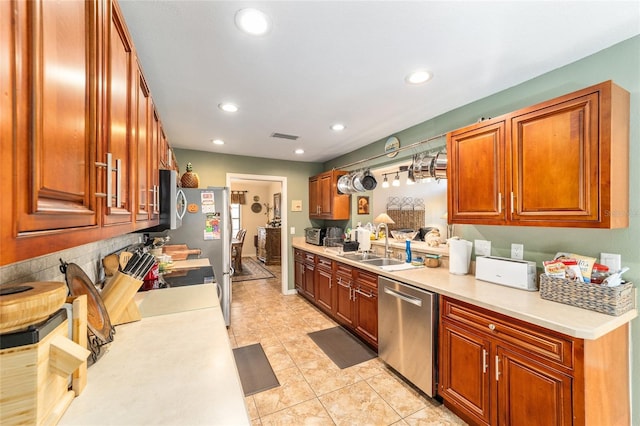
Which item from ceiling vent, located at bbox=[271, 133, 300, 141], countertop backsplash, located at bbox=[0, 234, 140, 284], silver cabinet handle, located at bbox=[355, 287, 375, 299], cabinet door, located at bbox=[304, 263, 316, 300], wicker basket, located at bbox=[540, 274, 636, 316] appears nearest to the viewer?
countertop backsplash, located at bbox=[0, 234, 140, 284]

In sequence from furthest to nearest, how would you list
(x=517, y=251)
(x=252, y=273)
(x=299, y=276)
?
(x=252, y=273)
(x=299, y=276)
(x=517, y=251)

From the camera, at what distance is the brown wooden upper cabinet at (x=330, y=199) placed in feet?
13.1

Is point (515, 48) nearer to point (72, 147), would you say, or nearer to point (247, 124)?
point (72, 147)

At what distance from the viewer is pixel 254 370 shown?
7.65ft

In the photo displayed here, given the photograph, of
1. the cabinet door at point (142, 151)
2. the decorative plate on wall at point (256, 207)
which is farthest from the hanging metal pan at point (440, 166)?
the decorative plate on wall at point (256, 207)

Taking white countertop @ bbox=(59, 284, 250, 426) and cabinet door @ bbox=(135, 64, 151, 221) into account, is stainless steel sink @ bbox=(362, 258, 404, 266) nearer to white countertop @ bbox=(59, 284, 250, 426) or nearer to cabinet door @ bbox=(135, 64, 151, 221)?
white countertop @ bbox=(59, 284, 250, 426)

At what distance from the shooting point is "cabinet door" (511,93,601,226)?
1396 mm

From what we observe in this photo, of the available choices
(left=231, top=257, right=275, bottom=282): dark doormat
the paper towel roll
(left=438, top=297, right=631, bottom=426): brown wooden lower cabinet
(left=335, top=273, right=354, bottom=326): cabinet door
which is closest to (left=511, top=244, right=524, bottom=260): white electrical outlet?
the paper towel roll

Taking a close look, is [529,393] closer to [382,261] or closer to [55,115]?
[382,261]

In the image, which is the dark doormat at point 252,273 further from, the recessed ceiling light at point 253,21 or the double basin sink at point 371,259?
the recessed ceiling light at point 253,21

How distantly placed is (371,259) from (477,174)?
158 centimetres

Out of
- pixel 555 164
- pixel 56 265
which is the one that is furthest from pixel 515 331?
pixel 56 265

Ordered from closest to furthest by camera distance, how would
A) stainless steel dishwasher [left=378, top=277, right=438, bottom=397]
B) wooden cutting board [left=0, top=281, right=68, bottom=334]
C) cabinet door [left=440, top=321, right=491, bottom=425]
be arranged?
wooden cutting board [left=0, top=281, right=68, bottom=334]
cabinet door [left=440, top=321, right=491, bottom=425]
stainless steel dishwasher [left=378, top=277, right=438, bottom=397]

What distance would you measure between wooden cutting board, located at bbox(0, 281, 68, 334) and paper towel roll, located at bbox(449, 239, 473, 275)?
2414 mm
